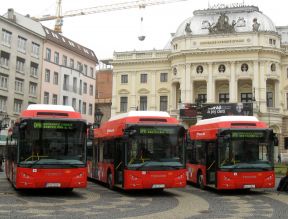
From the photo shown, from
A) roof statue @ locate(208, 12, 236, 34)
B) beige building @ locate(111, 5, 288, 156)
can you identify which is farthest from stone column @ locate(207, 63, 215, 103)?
roof statue @ locate(208, 12, 236, 34)

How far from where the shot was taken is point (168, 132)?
17.0 m

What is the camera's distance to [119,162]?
58.0 ft

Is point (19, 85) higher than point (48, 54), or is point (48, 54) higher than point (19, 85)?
point (48, 54)

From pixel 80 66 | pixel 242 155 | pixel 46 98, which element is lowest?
pixel 242 155

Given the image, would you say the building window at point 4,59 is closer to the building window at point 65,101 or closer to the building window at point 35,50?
the building window at point 35,50

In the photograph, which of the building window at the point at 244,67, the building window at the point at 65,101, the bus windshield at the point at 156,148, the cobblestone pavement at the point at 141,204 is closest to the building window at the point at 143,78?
the building window at the point at 65,101

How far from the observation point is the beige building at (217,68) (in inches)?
2349

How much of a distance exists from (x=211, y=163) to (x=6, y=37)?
124 ft

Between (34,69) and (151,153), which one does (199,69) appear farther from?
(151,153)

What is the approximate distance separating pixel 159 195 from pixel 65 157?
391 centimetres

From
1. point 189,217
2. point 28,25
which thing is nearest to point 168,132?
point 189,217

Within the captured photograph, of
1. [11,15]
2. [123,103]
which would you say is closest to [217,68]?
[123,103]

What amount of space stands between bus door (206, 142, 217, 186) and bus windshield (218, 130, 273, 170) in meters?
0.68

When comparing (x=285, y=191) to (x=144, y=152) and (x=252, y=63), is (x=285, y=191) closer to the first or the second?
(x=144, y=152)
